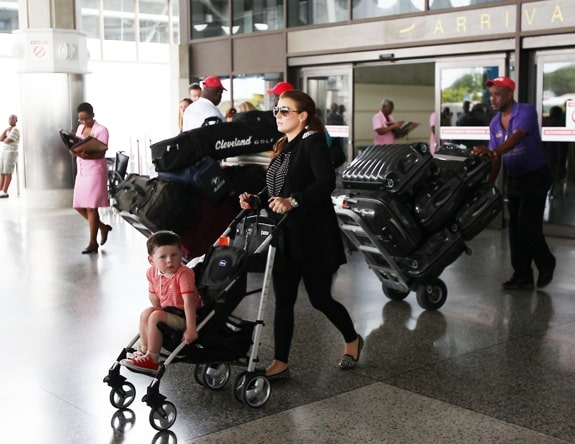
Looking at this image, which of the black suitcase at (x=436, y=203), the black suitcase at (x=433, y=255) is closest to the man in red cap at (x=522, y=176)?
the black suitcase at (x=436, y=203)

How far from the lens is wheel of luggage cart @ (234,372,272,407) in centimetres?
470

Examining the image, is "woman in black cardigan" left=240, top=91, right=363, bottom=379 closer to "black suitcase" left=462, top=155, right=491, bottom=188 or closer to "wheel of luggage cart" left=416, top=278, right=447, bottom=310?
"wheel of luggage cart" left=416, top=278, right=447, bottom=310

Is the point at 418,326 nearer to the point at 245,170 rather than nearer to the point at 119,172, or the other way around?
the point at 245,170

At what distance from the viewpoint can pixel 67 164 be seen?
50.5ft

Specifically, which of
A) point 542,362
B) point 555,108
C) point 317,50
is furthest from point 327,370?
point 317,50

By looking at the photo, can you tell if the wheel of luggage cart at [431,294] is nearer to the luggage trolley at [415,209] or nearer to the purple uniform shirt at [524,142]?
the luggage trolley at [415,209]

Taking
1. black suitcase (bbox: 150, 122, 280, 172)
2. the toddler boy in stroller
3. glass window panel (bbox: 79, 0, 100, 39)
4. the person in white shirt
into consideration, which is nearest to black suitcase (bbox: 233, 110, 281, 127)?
black suitcase (bbox: 150, 122, 280, 172)

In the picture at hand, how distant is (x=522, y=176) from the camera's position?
7645 mm

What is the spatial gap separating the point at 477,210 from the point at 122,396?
352cm

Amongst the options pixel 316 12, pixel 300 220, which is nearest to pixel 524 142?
pixel 300 220

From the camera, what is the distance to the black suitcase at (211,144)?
7.14 m

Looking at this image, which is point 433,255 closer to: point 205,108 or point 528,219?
point 528,219

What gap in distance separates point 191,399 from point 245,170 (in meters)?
3.17

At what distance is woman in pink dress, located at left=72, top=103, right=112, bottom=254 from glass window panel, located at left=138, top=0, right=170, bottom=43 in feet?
58.6
